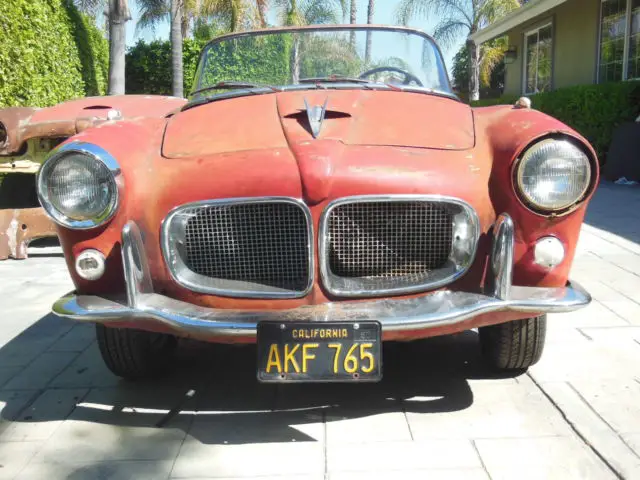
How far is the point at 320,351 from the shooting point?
2.33m

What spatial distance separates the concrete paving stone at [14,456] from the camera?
93.0 inches

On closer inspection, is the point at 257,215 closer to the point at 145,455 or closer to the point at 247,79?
the point at 145,455

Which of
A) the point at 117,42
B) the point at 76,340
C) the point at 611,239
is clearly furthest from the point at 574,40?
the point at 76,340

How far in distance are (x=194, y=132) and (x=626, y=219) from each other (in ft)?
17.5

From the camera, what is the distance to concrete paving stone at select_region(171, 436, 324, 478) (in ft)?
7.61

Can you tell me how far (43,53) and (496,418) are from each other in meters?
8.37

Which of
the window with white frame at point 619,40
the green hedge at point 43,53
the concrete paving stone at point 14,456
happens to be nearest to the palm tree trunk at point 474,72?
the window with white frame at point 619,40

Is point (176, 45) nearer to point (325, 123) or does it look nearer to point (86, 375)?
point (86, 375)

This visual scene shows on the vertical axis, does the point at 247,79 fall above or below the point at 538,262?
above

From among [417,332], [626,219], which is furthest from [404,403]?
[626,219]

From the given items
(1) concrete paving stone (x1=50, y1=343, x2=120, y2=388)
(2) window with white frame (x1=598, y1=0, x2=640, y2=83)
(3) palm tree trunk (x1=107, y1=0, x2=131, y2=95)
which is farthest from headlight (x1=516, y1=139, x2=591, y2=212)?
(3) palm tree trunk (x1=107, y1=0, x2=131, y2=95)

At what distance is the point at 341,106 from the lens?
294cm

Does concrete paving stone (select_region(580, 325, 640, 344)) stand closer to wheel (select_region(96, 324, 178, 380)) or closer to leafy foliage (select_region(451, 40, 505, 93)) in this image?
wheel (select_region(96, 324, 178, 380))

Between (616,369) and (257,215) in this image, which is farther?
(616,369)
